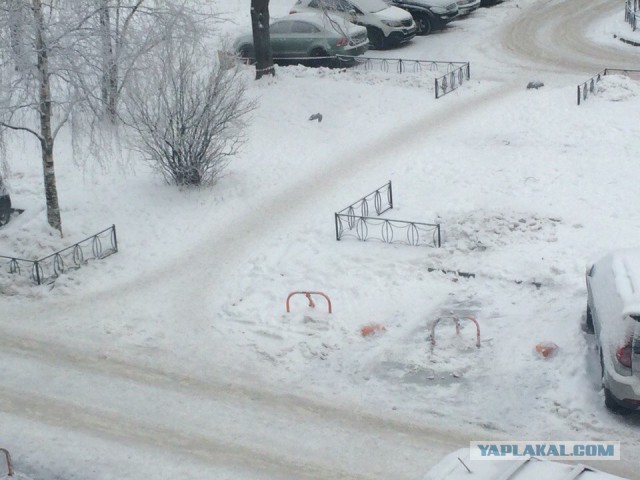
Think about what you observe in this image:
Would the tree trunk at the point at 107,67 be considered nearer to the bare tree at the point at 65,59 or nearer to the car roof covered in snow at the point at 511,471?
the bare tree at the point at 65,59

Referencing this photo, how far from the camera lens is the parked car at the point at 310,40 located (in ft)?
85.6

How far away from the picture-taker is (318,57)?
26266 mm

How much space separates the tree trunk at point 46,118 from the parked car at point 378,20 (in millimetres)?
13997

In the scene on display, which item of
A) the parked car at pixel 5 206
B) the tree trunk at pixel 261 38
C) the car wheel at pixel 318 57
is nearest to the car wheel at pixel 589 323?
the parked car at pixel 5 206

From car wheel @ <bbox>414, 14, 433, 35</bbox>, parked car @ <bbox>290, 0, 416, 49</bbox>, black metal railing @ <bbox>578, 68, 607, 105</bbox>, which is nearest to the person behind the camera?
black metal railing @ <bbox>578, 68, 607, 105</bbox>

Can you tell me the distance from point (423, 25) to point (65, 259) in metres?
18.6

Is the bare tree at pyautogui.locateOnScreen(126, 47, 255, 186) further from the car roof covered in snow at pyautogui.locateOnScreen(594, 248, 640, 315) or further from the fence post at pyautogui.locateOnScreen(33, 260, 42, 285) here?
the car roof covered in snow at pyautogui.locateOnScreen(594, 248, 640, 315)

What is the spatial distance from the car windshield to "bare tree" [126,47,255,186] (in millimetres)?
10945

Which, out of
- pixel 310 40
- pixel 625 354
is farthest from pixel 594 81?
pixel 625 354

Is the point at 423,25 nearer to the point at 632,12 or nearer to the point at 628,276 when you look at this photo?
the point at 632,12

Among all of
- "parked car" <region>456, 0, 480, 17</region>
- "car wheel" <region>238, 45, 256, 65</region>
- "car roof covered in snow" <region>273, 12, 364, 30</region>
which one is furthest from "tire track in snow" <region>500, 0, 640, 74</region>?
"car wheel" <region>238, 45, 256, 65</region>

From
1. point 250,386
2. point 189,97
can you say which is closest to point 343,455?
point 250,386

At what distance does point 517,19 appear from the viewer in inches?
1319

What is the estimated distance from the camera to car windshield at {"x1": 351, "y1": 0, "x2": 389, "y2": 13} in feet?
95.9
